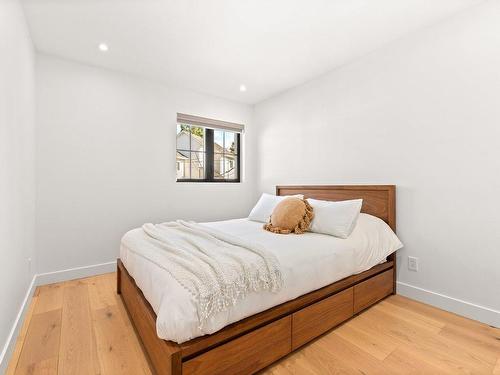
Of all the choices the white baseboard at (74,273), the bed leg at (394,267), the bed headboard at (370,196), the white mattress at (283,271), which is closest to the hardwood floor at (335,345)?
the bed leg at (394,267)

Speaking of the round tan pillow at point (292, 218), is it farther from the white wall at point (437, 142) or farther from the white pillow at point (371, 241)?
the white wall at point (437, 142)

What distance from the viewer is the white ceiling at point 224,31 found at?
6.19 ft

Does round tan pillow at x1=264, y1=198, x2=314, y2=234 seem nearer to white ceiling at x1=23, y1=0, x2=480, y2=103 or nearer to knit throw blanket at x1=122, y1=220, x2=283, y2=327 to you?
knit throw blanket at x1=122, y1=220, x2=283, y2=327

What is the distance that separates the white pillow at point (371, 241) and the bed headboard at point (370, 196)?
0.09 metres

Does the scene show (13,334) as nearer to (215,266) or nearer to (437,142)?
(215,266)

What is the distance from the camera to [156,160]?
10.4ft

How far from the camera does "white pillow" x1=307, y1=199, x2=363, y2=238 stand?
2057mm

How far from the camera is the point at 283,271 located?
4.77 feet

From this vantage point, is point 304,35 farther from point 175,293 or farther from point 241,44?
point 175,293

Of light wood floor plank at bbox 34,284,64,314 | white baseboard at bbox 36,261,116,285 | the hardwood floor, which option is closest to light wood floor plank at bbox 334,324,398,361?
the hardwood floor

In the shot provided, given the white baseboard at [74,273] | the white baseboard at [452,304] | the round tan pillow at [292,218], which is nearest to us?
the white baseboard at [452,304]

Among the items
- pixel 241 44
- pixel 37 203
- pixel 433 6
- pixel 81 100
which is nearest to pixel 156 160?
pixel 81 100

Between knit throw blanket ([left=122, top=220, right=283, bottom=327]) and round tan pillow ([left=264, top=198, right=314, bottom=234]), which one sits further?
round tan pillow ([left=264, top=198, right=314, bottom=234])

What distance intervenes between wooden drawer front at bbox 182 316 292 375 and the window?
8.23 feet
